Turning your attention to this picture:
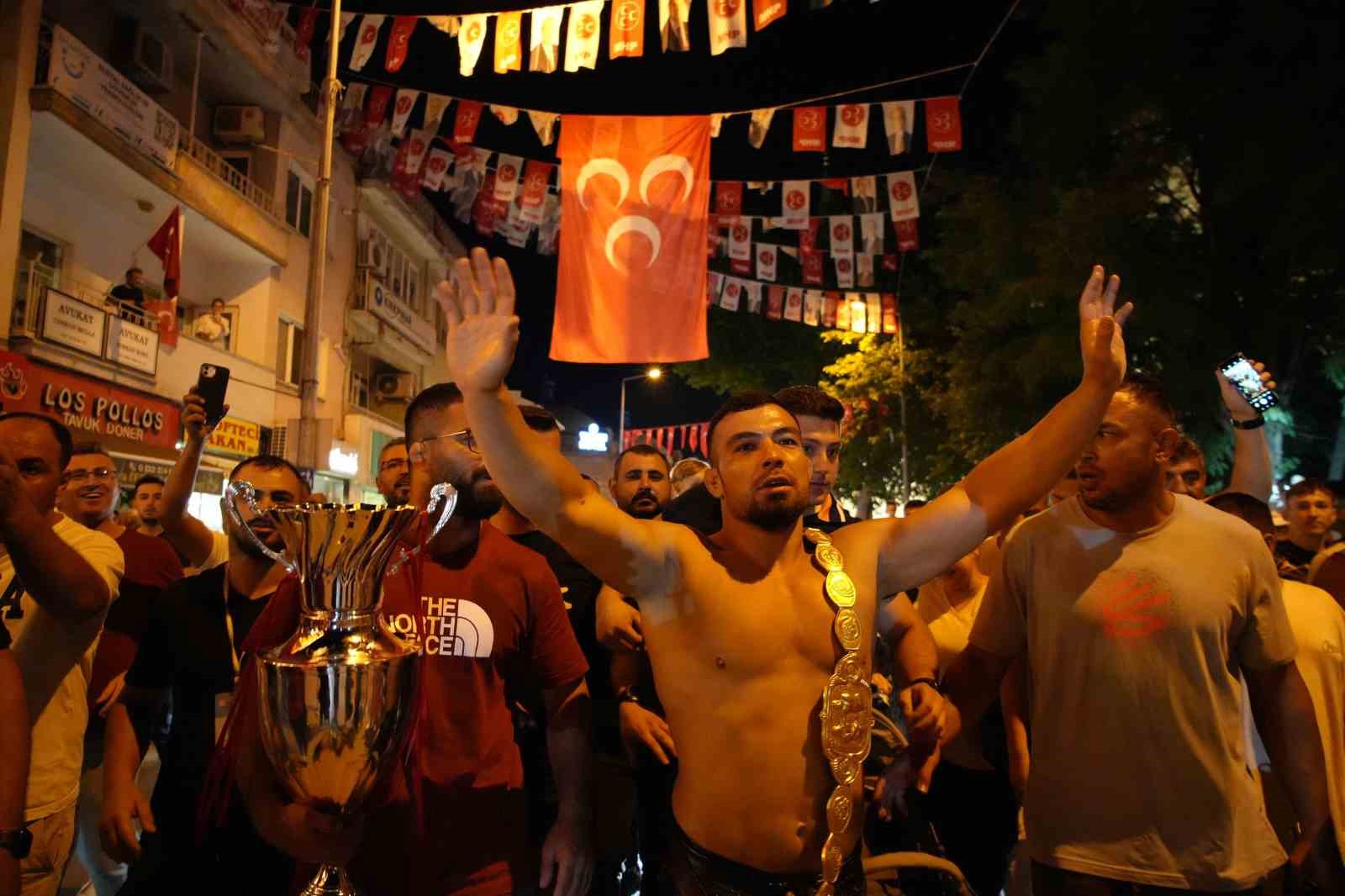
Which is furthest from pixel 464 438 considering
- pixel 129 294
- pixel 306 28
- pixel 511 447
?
pixel 129 294

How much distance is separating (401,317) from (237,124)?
7.19 m

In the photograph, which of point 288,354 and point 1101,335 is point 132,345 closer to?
point 288,354

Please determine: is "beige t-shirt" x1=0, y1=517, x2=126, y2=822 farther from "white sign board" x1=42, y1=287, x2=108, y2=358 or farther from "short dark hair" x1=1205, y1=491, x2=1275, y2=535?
"white sign board" x1=42, y1=287, x2=108, y2=358

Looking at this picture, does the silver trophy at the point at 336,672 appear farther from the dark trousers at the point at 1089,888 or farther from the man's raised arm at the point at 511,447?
the dark trousers at the point at 1089,888

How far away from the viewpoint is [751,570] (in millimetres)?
2795

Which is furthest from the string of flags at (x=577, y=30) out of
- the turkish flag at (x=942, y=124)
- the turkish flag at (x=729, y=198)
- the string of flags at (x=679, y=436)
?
the string of flags at (x=679, y=436)

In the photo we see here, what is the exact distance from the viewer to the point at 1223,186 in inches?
508

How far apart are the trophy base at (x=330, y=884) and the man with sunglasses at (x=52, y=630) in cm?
141

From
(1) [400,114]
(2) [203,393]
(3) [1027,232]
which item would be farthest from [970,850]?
(3) [1027,232]

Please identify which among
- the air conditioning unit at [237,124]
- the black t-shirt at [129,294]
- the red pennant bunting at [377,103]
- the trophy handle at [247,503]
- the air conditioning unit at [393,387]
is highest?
the air conditioning unit at [237,124]

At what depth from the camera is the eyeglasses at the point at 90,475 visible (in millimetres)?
5176

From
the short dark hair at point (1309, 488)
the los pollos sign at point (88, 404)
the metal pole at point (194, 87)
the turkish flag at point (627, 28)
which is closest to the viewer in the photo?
the short dark hair at point (1309, 488)

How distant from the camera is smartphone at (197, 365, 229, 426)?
431 centimetres

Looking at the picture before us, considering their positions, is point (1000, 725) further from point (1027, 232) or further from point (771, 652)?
point (1027, 232)
